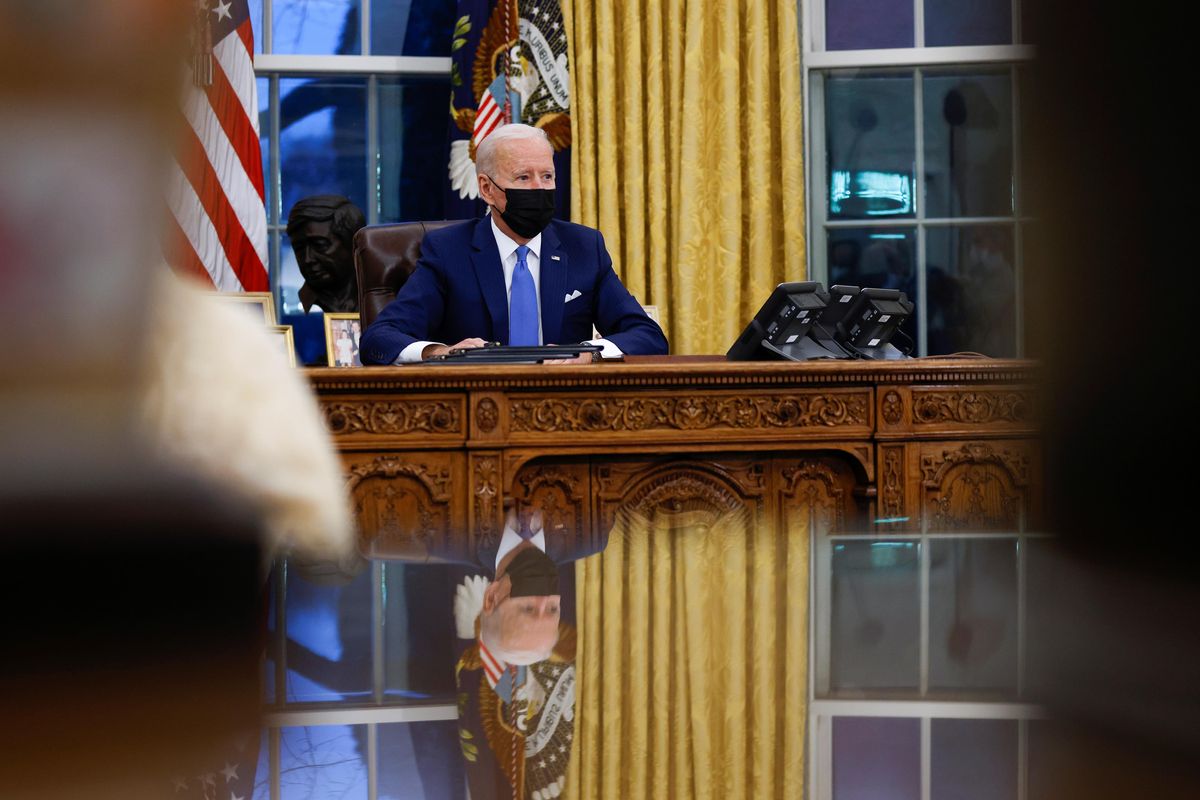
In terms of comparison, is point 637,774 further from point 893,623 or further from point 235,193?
point 235,193

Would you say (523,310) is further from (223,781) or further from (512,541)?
(223,781)

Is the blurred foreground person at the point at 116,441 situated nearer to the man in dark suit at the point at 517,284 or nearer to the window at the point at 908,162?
the man in dark suit at the point at 517,284

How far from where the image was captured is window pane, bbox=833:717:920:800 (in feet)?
0.61

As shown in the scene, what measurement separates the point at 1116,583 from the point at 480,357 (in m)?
2.30

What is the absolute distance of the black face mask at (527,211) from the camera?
9.77 feet

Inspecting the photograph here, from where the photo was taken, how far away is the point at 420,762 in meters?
0.20

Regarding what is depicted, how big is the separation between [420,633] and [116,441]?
0.42 feet

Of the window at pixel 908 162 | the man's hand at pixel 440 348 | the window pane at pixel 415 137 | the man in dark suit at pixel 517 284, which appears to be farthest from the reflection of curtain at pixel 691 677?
the window at pixel 908 162

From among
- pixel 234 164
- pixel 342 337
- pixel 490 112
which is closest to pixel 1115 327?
pixel 342 337

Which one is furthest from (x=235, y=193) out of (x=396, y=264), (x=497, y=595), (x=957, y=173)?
(x=497, y=595)

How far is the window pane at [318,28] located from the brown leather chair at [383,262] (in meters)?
1.60

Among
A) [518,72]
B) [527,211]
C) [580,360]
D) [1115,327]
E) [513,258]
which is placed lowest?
[1115,327]

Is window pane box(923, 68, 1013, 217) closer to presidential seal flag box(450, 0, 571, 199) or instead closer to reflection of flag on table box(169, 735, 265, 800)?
presidential seal flag box(450, 0, 571, 199)

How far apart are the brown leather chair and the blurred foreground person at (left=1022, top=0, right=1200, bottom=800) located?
3.03 m
